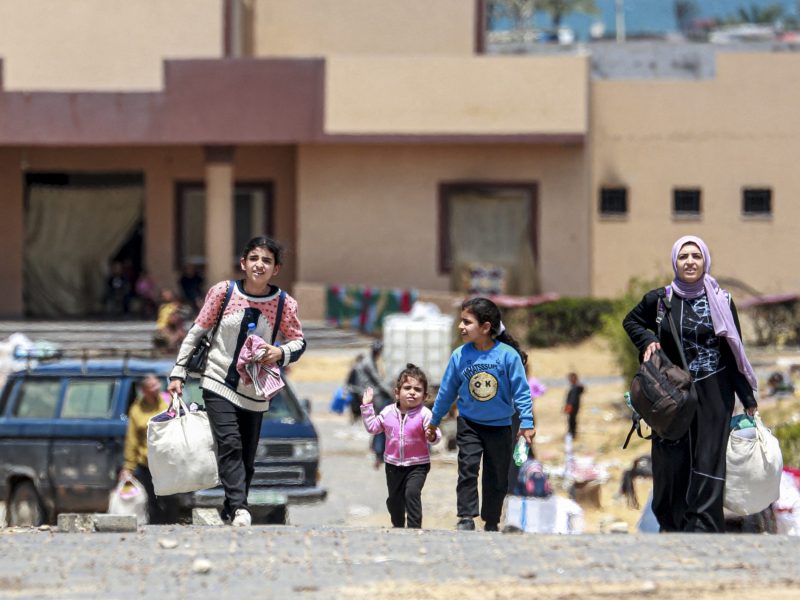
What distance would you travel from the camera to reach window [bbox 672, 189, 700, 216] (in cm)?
3269

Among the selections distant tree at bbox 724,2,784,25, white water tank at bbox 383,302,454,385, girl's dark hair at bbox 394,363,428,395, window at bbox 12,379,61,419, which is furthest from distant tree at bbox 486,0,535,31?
girl's dark hair at bbox 394,363,428,395

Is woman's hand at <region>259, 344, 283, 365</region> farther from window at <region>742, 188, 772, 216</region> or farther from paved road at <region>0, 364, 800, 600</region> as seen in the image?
window at <region>742, 188, 772, 216</region>

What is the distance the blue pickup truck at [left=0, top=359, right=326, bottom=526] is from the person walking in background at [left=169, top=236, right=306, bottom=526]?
544 centimetres

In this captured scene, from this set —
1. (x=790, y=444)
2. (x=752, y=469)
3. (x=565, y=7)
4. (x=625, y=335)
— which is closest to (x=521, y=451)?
(x=752, y=469)

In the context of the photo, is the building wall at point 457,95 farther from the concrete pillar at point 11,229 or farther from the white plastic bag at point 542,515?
the white plastic bag at point 542,515

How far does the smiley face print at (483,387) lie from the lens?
31.6 feet

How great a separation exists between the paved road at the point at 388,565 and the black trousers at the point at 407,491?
3.51 ft

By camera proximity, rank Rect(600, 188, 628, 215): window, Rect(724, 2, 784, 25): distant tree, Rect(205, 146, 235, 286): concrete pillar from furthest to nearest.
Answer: Rect(724, 2, 784, 25): distant tree → Rect(600, 188, 628, 215): window → Rect(205, 146, 235, 286): concrete pillar

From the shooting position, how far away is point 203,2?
1238 inches

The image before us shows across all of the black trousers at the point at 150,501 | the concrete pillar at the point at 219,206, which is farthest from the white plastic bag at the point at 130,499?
the concrete pillar at the point at 219,206

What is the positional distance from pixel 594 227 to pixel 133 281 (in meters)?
9.62

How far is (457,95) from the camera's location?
31.4 m

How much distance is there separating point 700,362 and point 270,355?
7.85 ft

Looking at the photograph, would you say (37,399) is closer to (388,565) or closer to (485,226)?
(388,565)
